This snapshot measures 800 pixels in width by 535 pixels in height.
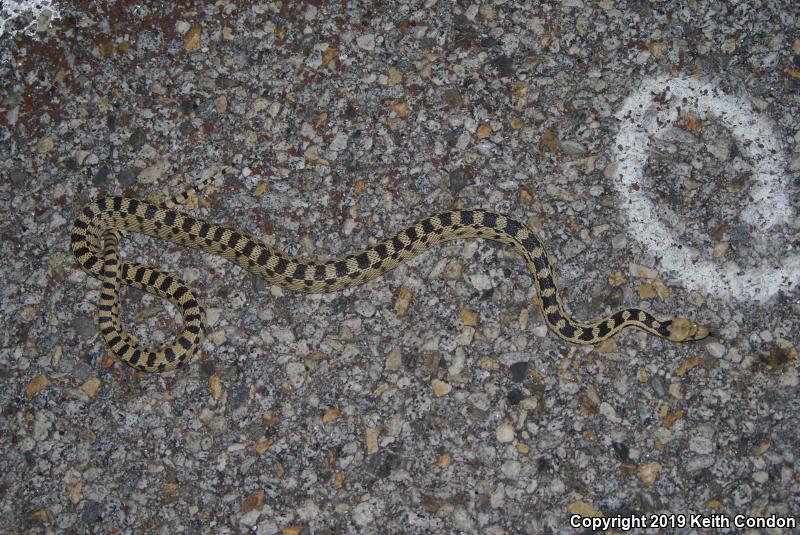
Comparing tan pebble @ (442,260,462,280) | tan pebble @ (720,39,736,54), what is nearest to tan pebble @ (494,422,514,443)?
tan pebble @ (442,260,462,280)

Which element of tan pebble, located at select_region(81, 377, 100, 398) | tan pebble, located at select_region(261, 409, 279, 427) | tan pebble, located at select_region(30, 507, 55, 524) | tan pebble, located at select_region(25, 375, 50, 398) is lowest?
tan pebble, located at select_region(30, 507, 55, 524)

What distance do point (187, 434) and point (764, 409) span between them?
529cm

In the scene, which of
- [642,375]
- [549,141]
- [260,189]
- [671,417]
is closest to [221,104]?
[260,189]

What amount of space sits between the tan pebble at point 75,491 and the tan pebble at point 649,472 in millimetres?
5072

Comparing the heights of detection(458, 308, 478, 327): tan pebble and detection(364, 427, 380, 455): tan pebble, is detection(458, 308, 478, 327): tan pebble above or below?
above

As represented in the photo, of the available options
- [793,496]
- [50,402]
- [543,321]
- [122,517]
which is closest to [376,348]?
[543,321]

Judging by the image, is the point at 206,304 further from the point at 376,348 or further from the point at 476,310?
the point at 476,310

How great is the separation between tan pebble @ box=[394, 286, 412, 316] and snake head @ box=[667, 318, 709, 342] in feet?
8.09

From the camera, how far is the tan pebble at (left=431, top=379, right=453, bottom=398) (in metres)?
6.66

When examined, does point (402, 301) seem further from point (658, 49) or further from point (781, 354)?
point (658, 49)

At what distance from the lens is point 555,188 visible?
7.39 m

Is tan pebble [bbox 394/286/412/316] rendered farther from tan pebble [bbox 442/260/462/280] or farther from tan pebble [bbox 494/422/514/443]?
tan pebble [bbox 494/422/514/443]

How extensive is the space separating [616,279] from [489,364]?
1.54m

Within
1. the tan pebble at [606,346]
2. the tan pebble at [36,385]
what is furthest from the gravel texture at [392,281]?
the tan pebble at [606,346]
